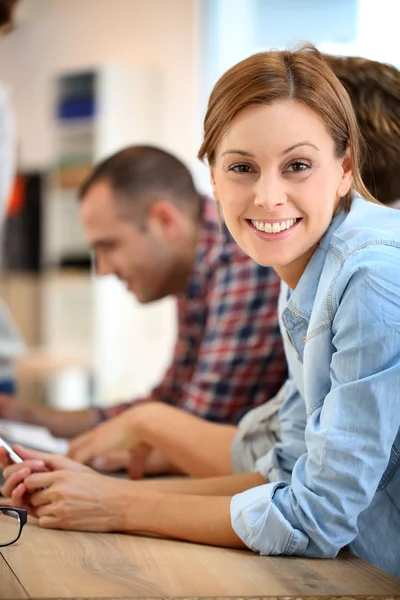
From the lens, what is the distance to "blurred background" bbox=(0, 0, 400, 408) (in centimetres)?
553

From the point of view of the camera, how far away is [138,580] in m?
0.95

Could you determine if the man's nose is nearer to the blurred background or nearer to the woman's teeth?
the woman's teeth

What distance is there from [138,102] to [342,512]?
5202mm

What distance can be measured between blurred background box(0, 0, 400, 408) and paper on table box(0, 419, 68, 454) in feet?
10.0

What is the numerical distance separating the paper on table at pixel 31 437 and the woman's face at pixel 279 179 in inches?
30.1

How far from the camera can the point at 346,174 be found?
1.15 m

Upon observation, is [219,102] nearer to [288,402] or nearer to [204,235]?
[288,402]

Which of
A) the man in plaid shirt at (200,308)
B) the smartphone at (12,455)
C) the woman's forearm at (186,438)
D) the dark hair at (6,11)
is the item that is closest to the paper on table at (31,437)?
the man in plaid shirt at (200,308)

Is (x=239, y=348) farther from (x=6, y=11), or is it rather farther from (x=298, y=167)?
(x=6, y=11)

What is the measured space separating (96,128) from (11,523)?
16.6ft

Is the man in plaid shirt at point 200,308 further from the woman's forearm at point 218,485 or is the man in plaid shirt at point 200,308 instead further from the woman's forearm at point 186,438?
the woman's forearm at point 218,485

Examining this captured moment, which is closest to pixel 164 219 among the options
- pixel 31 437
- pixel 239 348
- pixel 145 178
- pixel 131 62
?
pixel 145 178

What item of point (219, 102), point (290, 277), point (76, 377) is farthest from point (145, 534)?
point (76, 377)

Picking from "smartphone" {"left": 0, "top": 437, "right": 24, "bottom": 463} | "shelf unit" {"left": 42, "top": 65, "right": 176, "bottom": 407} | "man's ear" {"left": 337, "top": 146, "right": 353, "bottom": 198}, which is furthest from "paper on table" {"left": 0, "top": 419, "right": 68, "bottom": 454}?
"shelf unit" {"left": 42, "top": 65, "right": 176, "bottom": 407}
